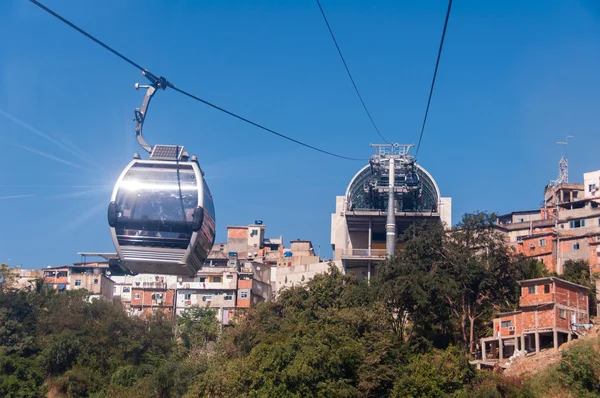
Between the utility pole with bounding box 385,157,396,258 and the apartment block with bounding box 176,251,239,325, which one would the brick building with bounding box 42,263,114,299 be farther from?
the utility pole with bounding box 385,157,396,258

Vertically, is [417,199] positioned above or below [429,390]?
above

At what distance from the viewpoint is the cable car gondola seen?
1850 centimetres

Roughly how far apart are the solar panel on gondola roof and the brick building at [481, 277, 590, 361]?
19027 millimetres

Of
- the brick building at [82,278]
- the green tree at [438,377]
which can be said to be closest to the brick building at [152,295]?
the brick building at [82,278]

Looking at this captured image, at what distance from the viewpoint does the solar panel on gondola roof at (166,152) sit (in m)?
19.0

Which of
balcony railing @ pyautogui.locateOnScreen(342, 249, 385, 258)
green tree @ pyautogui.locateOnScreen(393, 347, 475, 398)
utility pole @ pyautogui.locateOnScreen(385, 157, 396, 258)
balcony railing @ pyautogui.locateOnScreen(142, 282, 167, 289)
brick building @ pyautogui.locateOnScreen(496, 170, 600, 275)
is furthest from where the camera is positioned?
balcony railing @ pyautogui.locateOnScreen(142, 282, 167, 289)

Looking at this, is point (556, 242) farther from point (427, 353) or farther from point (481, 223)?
point (427, 353)

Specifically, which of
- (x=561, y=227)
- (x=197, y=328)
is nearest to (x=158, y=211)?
(x=197, y=328)

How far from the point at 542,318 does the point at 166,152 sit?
19.4 metres

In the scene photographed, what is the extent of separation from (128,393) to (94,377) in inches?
175

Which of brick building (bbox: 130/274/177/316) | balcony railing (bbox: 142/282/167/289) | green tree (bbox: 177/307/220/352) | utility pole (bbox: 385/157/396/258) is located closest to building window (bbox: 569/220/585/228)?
utility pole (bbox: 385/157/396/258)

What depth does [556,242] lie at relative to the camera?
46.3 m

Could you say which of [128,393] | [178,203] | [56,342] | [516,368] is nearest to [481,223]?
[516,368]

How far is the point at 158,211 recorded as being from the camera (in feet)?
61.0
